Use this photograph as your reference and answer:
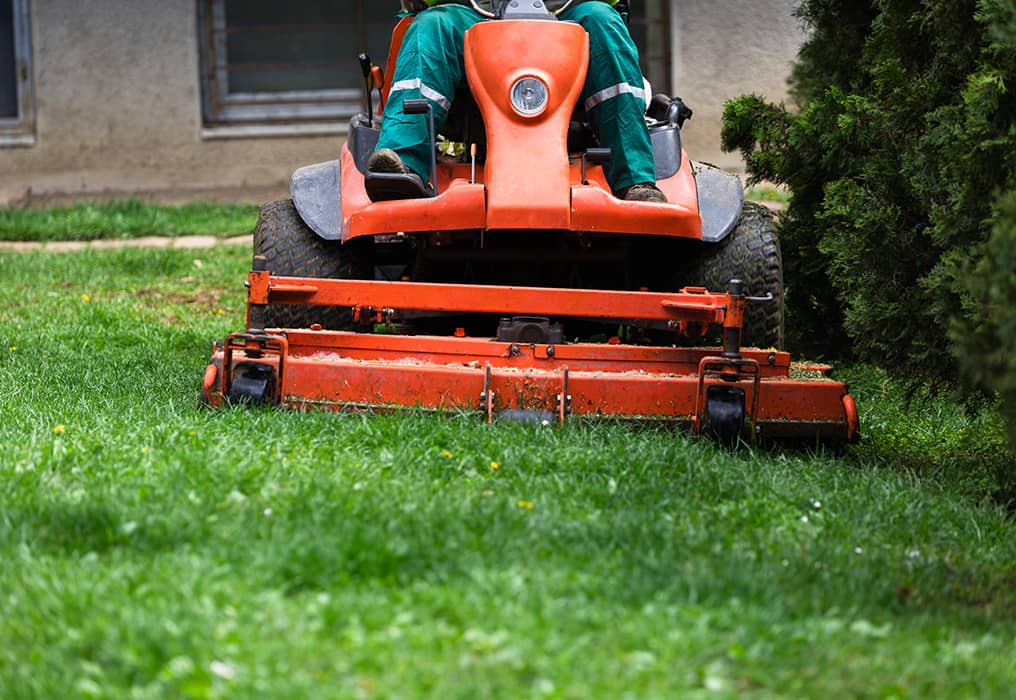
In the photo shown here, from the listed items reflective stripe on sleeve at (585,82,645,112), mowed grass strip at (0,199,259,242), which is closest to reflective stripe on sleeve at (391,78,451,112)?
reflective stripe on sleeve at (585,82,645,112)

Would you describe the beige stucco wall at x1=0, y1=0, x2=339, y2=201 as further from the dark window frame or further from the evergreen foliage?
the evergreen foliage

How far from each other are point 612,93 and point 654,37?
7.59 m

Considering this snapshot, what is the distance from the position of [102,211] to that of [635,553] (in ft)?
31.3

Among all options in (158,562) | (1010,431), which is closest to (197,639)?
(158,562)

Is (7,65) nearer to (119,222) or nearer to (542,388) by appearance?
(119,222)

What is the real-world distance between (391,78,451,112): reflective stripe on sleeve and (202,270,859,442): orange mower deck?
2.87 feet

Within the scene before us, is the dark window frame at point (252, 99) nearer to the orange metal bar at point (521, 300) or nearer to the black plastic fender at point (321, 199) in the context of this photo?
the black plastic fender at point (321, 199)

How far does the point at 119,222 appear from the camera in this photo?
1134 centimetres

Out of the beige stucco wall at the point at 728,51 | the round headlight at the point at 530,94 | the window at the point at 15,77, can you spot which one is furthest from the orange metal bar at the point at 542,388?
the window at the point at 15,77

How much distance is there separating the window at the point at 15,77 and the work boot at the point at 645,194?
29.4 feet

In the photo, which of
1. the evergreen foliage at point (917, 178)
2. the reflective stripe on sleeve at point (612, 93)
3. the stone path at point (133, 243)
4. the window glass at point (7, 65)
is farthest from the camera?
the window glass at point (7, 65)

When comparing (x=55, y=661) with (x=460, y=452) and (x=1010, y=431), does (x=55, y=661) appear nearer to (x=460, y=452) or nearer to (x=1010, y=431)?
(x=460, y=452)

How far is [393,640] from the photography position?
8.82ft

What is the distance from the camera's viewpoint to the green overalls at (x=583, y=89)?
212 inches
